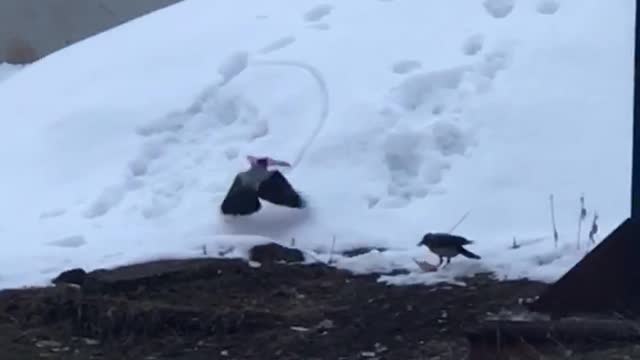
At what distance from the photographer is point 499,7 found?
7.97m

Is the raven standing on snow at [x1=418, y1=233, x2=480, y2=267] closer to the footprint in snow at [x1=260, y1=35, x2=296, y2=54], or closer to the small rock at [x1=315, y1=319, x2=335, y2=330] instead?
the small rock at [x1=315, y1=319, x2=335, y2=330]

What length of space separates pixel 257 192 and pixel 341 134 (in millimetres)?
702

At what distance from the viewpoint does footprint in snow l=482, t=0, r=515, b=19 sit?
794 centimetres

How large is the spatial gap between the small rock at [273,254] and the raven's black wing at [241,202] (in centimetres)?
35

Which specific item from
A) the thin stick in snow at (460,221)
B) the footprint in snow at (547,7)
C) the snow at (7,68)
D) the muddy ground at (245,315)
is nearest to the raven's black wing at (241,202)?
the muddy ground at (245,315)

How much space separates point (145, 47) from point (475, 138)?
7.57 ft

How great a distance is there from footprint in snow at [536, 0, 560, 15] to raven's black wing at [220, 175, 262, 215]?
202 centimetres

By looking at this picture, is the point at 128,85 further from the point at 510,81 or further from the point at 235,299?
the point at 235,299

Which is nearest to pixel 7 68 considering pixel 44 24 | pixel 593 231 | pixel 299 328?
pixel 44 24

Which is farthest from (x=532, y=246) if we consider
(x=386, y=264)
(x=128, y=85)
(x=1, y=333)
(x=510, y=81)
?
(x=128, y=85)

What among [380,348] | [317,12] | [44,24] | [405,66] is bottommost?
[380,348]

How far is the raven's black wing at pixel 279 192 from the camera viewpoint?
6.68 metres

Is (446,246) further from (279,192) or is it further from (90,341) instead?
(90,341)

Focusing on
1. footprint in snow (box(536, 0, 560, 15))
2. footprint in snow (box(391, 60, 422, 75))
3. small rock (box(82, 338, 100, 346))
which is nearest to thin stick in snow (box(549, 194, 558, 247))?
footprint in snow (box(391, 60, 422, 75))
